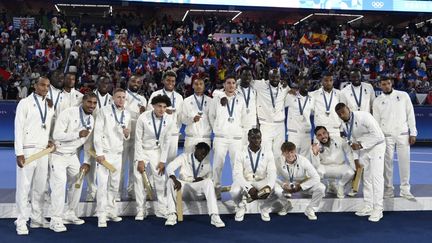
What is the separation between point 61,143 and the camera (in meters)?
6.31

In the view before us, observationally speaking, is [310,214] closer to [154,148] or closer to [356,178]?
[356,178]

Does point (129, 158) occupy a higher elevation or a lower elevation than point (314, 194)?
higher

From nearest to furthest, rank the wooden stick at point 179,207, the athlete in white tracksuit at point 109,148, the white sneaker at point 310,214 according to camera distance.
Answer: the athlete in white tracksuit at point 109,148, the wooden stick at point 179,207, the white sneaker at point 310,214

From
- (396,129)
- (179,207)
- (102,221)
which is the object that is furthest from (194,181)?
(396,129)

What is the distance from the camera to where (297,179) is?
23.4 feet

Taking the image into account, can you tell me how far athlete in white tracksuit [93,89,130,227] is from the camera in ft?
21.2

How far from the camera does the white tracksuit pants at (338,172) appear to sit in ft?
24.5

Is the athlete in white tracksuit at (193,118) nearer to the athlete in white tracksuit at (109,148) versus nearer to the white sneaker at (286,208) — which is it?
the athlete in white tracksuit at (109,148)

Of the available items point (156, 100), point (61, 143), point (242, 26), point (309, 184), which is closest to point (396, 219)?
point (309, 184)

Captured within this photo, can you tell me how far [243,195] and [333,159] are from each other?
74.4 inches

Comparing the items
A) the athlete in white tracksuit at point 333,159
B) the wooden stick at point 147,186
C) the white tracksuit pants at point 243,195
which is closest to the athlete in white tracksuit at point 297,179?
the white tracksuit pants at point 243,195

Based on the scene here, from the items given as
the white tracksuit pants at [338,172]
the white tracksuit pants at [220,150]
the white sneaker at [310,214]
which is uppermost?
the white tracksuit pants at [220,150]

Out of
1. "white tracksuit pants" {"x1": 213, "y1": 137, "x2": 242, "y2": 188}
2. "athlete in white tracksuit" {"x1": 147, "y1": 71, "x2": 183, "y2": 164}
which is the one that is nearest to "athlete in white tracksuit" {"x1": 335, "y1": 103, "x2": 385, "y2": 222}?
"white tracksuit pants" {"x1": 213, "y1": 137, "x2": 242, "y2": 188}

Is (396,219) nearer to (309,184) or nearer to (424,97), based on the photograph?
(309,184)
